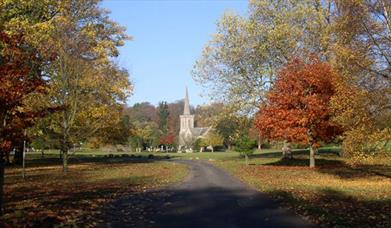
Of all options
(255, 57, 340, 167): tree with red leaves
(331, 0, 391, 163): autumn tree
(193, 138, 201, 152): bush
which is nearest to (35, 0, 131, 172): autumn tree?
(255, 57, 340, 167): tree with red leaves

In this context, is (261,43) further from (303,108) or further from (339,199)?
(339,199)

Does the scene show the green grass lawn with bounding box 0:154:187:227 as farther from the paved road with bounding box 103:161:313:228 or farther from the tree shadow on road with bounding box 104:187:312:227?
the paved road with bounding box 103:161:313:228

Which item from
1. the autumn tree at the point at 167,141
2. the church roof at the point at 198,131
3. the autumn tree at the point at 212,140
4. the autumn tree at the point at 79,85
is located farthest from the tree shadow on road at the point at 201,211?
the church roof at the point at 198,131

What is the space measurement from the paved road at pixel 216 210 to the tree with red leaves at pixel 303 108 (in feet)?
39.0

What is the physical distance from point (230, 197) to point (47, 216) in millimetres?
6500

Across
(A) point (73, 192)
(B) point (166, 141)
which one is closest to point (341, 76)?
(A) point (73, 192)

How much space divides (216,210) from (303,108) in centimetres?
1867

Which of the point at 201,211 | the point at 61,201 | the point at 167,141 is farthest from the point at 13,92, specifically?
the point at 167,141

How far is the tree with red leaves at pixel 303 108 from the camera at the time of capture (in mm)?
28656

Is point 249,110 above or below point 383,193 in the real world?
above

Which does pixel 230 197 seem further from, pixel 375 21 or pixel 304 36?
pixel 304 36

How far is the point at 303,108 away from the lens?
29.5 meters

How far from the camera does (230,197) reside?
602 inches

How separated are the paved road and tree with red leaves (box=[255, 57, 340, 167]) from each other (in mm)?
11880
